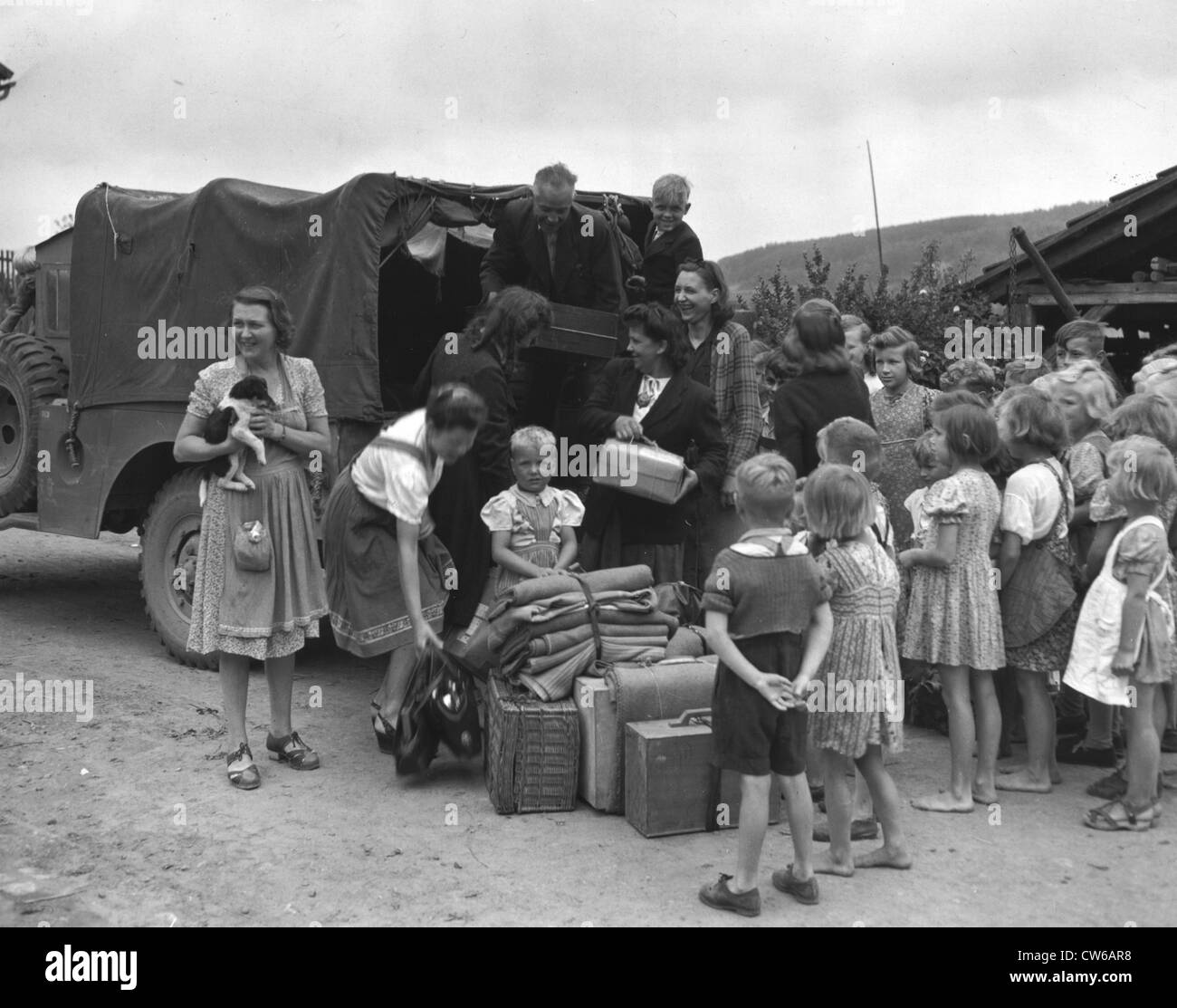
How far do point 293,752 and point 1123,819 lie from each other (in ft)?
11.0

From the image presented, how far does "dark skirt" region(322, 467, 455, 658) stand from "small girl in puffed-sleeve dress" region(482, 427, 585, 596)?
0.95 ft

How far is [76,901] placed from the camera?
3.87 meters

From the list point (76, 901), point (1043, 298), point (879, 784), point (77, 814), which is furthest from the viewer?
point (1043, 298)

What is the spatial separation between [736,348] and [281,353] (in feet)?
6.94

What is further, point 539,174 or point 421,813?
point 539,174

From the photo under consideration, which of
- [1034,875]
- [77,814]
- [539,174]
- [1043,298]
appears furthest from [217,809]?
[1043,298]

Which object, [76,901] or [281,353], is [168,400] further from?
[76,901]

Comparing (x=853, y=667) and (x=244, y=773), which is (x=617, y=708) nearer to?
(x=853, y=667)

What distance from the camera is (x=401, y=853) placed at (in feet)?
14.0

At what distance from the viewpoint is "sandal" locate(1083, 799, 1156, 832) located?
4.52m

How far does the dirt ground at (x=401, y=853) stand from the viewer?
3.80 meters

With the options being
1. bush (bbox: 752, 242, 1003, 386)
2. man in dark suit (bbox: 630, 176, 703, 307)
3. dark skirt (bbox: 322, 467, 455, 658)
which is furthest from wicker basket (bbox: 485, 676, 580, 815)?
bush (bbox: 752, 242, 1003, 386)
